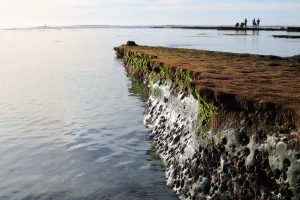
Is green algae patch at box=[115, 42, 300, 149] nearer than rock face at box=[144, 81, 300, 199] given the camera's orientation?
No

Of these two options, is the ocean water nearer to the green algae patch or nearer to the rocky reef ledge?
the rocky reef ledge

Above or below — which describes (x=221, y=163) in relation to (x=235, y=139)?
below

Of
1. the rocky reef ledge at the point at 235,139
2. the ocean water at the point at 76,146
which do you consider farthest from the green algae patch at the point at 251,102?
the ocean water at the point at 76,146

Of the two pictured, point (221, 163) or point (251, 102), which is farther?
point (221, 163)

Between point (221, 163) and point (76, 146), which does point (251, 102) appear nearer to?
point (221, 163)

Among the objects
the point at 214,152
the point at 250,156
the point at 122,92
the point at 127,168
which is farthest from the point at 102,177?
the point at 122,92

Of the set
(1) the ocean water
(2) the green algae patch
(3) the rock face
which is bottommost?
(1) the ocean water

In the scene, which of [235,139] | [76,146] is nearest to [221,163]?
[235,139]

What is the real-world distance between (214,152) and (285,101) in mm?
1758

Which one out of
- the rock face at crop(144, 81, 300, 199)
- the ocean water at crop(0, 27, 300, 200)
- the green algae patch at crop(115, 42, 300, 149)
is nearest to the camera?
the rock face at crop(144, 81, 300, 199)

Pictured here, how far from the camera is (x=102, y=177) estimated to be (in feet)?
28.9

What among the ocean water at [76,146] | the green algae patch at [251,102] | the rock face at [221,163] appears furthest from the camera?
the ocean water at [76,146]

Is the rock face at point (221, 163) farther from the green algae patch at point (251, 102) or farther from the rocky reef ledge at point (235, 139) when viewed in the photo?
the green algae patch at point (251, 102)

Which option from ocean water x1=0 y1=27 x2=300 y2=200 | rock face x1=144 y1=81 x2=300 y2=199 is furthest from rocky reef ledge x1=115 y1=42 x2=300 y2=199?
ocean water x1=0 y1=27 x2=300 y2=200
